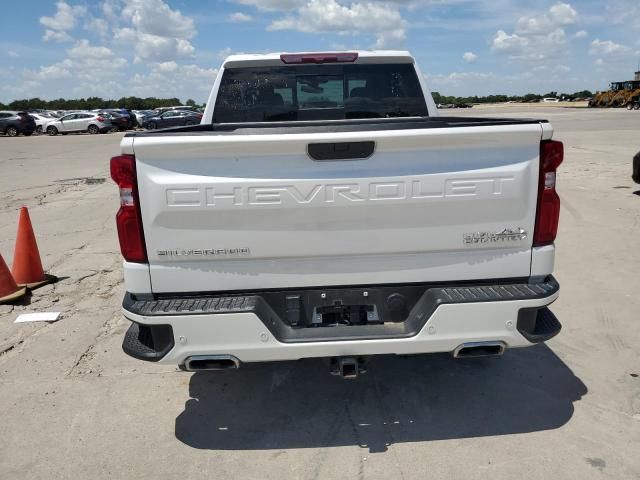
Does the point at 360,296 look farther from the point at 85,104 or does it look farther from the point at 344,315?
the point at 85,104

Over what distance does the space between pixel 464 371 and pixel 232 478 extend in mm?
1955

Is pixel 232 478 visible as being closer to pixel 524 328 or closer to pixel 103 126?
pixel 524 328

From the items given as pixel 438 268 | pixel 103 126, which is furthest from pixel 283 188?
pixel 103 126

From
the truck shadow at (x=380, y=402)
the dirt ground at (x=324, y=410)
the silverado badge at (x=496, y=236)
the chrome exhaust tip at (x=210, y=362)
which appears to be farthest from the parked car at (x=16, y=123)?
the silverado badge at (x=496, y=236)

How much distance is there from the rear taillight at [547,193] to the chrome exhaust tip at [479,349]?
59 cm

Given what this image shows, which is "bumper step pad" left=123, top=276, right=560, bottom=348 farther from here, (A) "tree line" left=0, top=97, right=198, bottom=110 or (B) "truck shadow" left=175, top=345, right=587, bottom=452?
(A) "tree line" left=0, top=97, right=198, bottom=110

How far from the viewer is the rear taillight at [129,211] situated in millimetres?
2684

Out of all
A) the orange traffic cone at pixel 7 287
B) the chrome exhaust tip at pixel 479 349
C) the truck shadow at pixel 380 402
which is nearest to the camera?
the chrome exhaust tip at pixel 479 349

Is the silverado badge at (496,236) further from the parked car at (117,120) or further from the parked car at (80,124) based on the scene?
the parked car at (117,120)

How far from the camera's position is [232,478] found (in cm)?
286

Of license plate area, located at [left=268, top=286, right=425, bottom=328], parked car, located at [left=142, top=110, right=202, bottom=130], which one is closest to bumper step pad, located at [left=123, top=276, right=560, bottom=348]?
license plate area, located at [left=268, top=286, right=425, bottom=328]

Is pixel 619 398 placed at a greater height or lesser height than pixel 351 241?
lesser

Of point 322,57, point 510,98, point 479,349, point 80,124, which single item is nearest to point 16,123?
point 80,124

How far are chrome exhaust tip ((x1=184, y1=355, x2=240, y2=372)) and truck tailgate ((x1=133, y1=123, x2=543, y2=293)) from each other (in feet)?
1.21
